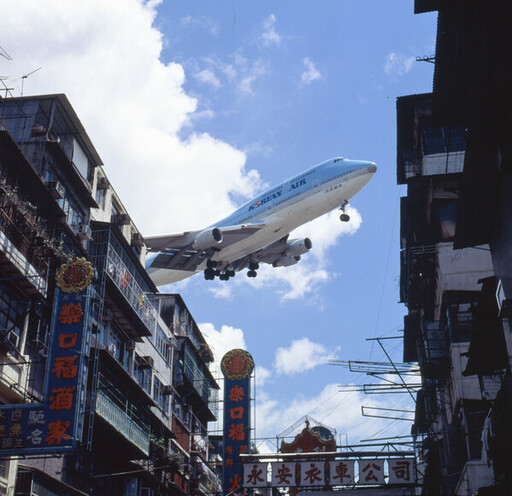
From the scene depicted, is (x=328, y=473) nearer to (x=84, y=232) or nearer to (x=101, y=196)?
(x=84, y=232)

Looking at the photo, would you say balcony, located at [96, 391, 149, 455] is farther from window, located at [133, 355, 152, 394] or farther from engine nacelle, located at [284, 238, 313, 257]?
engine nacelle, located at [284, 238, 313, 257]

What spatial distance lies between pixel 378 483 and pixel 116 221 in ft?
72.5

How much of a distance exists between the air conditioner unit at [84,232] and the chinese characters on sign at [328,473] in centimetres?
1373

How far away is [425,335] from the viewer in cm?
3262

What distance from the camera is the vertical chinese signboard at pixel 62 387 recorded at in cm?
2027

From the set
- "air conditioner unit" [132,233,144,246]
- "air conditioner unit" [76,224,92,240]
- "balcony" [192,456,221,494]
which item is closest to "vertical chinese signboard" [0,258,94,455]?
"air conditioner unit" [76,224,92,240]

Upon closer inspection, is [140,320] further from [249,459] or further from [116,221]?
[249,459]

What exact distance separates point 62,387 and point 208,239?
31.7 meters

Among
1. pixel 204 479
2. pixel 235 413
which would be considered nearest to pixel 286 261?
pixel 204 479

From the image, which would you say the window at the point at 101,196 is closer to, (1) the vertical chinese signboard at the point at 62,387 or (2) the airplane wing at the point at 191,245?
(2) the airplane wing at the point at 191,245

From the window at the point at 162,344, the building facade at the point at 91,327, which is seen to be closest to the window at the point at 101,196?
the building facade at the point at 91,327

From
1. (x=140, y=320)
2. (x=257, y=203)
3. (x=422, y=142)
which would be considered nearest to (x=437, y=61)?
(x=422, y=142)

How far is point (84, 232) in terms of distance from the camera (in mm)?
34562

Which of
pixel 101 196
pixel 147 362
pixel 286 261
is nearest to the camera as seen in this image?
pixel 101 196
